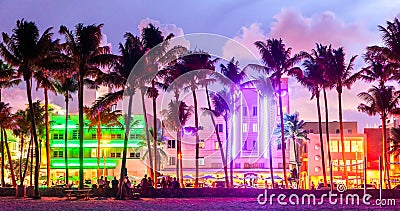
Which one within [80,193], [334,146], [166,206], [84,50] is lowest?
[166,206]

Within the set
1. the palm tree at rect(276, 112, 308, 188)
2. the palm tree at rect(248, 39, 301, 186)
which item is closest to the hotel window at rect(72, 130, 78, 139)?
the palm tree at rect(276, 112, 308, 188)

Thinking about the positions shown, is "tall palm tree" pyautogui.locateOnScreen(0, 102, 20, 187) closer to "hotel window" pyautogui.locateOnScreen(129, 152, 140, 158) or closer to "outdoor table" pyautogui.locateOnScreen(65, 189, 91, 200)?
"outdoor table" pyautogui.locateOnScreen(65, 189, 91, 200)

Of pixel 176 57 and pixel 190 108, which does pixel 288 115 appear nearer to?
pixel 190 108

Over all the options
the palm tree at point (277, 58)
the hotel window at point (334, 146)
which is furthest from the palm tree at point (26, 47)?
the hotel window at point (334, 146)

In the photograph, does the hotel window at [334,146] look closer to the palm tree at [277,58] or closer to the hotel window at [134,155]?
the hotel window at [134,155]

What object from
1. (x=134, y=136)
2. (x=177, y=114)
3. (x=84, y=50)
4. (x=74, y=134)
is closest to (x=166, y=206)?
(x=84, y=50)

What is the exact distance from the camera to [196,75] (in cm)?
6556

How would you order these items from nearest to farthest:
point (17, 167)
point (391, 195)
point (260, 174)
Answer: point (391, 195)
point (260, 174)
point (17, 167)

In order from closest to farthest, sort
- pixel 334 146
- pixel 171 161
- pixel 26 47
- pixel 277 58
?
pixel 26 47 → pixel 277 58 → pixel 334 146 → pixel 171 161

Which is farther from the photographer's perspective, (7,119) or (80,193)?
(7,119)

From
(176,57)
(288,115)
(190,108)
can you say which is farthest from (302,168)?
(176,57)

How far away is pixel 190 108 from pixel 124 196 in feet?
101

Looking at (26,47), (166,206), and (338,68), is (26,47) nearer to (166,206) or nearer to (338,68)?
(166,206)

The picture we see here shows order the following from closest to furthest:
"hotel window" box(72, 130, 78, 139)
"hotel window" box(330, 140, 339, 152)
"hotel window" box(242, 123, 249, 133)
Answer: "hotel window" box(330, 140, 339, 152) → "hotel window" box(242, 123, 249, 133) → "hotel window" box(72, 130, 78, 139)
